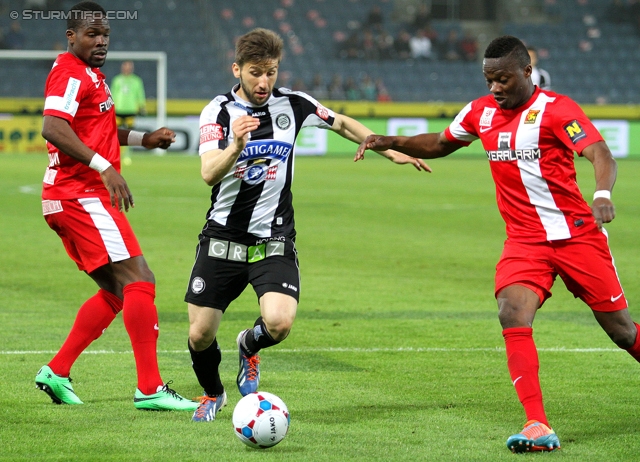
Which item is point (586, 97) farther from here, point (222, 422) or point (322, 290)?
point (222, 422)

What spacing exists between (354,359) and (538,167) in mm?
2300

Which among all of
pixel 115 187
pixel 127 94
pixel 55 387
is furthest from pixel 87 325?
pixel 127 94

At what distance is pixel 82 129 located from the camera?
5.78 metres

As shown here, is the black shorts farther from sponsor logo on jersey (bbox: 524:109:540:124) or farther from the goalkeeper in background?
the goalkeeper in background

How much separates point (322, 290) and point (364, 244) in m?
3.38

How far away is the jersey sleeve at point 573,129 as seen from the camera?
4996 mm

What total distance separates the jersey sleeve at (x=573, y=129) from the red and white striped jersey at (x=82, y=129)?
7.86 feet

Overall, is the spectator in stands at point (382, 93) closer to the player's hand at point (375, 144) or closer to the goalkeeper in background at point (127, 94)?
the goalkeeper in background at point (127, 94)

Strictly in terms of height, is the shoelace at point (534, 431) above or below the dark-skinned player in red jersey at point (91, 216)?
below

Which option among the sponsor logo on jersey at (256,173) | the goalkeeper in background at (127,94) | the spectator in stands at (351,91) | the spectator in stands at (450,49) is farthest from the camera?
the spectator in stands at (450,49)

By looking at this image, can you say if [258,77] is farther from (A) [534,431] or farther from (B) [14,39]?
(B) [14,39]

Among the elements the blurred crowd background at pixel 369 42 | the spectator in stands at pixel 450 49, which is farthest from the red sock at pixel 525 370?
the spectator in stands at pixel 450 49

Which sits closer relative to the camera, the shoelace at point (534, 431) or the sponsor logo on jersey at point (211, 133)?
the shoelace at point (534, 431)

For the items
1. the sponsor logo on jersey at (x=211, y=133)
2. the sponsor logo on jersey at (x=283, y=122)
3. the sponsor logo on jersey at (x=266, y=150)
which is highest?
the sponsor logo on jersey at (x=283, y=122)
